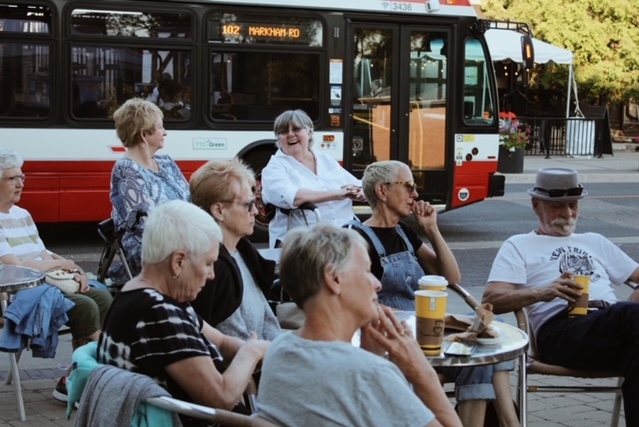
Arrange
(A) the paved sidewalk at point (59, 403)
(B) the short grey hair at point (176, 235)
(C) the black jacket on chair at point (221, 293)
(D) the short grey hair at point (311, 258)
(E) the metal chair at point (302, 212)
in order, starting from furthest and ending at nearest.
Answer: (E) the metal chair at point (302, 212) < (A) the paved sidewalk at point (59, 403) < (C) the black jacket on chair at point (221, 293) < (B) the short grey hair at point (176, 235) < (D) the short grey hair at point (311, 258)

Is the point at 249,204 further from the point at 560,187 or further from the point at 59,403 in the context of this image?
the point at 59,403

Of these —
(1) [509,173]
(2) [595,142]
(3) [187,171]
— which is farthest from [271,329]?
(2) [595,142]

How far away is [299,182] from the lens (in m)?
7.11

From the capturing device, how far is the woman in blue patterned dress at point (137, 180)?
19.6ft

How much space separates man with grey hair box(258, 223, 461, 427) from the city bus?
848 cm

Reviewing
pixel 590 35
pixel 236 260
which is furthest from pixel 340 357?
pixel 590 35

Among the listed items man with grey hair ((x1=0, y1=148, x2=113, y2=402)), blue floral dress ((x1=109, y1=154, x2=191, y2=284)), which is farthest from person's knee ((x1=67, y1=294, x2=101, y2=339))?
blue floral dress ((x1=109, y1=154, x2=191, y2=284))

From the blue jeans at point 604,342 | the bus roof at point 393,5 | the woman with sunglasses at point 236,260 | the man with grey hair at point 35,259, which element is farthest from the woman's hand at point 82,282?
the bus roof at point 393,5

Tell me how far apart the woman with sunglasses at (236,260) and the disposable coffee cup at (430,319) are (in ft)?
2.66

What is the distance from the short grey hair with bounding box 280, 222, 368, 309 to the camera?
3078 mm

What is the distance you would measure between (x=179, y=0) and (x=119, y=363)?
362 inches

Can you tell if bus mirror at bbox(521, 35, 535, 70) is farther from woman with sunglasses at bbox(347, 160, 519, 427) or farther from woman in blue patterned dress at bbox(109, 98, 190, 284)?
woman with sunglasses at bbox(347, 160, 519, 427)

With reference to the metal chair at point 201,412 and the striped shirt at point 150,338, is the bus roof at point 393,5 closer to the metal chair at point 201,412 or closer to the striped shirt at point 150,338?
the striped shirt at point 150,338

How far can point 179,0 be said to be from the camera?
12164mm
